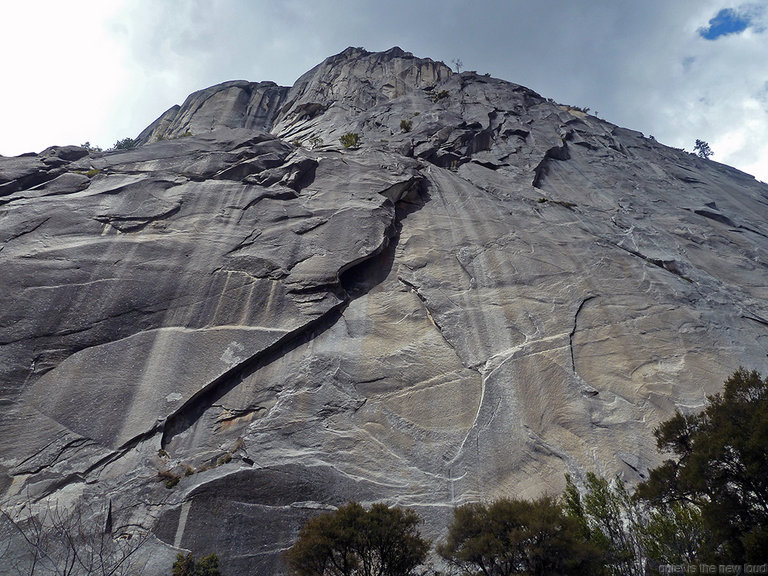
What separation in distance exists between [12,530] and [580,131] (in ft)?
124

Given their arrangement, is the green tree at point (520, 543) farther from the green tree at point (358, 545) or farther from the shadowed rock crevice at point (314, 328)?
the shadowed rock crevice at point (314, 328)

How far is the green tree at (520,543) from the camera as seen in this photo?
30.0 feet

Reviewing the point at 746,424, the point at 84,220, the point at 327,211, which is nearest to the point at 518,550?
the point at 746,424

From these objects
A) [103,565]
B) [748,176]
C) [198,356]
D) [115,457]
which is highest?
[748,176]

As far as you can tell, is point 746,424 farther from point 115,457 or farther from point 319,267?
point 115,457

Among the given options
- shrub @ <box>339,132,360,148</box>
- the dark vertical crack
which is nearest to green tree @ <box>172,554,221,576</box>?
the dark vertical crack

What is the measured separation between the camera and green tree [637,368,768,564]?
8.38 m

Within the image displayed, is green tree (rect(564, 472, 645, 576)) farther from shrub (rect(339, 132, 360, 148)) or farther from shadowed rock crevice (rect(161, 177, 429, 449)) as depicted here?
shrub (rect(339, 132, 360, 148))

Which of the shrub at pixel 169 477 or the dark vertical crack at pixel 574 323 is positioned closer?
the shrub at pixel 169 477

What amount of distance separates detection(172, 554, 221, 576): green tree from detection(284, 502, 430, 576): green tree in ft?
5.07

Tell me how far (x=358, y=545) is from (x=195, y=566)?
11.8ft

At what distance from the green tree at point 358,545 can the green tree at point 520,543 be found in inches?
34.5

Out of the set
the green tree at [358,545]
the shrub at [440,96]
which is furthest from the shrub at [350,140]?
the green tree at [358,545]

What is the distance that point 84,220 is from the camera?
17.4 metres
